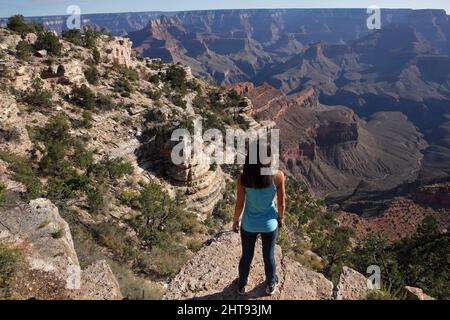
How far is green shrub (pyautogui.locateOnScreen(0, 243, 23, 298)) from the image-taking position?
21.1 feet

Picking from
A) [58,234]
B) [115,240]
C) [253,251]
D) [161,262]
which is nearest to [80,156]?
[115,240]

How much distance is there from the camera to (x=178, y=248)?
13.8 m

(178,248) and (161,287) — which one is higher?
(161,287)

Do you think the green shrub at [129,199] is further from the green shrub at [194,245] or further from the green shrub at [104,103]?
the green shrub at [104,103]

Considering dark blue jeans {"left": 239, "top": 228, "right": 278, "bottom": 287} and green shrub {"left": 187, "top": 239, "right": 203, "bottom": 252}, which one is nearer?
dark blue jeans {"left": 239, "top": 228, "right": 278, "bottom": 287}

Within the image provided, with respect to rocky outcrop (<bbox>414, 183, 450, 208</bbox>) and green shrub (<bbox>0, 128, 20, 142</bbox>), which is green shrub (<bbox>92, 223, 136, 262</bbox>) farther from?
rocky outcrop (<bbox>414, 183, 450, 208</bbox>)

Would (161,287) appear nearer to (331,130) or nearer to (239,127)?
(239,127)

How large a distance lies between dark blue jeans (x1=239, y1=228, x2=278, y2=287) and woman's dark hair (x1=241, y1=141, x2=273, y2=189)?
88 cm

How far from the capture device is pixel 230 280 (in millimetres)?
7285

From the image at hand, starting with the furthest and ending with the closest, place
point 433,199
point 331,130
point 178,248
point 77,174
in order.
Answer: point 331,130 < point 433,199 < point 77,174 < point 178,248

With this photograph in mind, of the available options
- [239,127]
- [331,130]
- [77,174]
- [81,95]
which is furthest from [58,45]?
[331,130]

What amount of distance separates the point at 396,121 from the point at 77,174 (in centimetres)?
15837

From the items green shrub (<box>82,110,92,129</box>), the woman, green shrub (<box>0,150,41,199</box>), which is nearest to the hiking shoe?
the woman

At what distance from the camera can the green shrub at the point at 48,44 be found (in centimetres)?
2691
